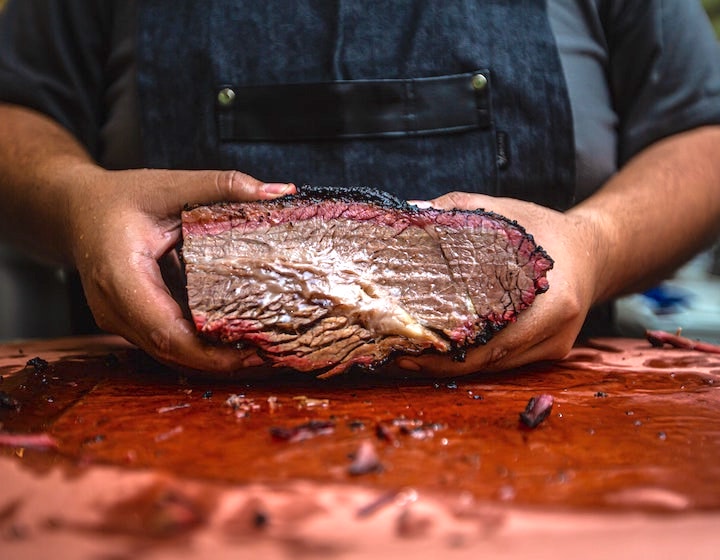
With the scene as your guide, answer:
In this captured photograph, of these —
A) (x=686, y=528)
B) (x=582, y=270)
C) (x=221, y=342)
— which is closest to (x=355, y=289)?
(x=221, y=342)

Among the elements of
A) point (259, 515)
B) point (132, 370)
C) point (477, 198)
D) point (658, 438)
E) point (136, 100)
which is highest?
point (136, 100)

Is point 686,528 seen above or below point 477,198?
below

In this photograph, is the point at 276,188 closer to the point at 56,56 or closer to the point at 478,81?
the point at 478,81

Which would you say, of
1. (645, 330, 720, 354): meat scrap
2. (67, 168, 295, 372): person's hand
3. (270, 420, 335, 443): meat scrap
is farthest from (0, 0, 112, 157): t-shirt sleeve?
(645, 330, 720, 354): meat scrap

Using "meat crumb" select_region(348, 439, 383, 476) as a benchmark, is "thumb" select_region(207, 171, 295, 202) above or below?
above

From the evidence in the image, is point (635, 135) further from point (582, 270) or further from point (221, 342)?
point (221, 342)

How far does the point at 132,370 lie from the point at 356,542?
1032mm

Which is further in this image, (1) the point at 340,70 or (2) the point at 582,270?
(1) the point at 340,70

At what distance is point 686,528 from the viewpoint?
0.81 m

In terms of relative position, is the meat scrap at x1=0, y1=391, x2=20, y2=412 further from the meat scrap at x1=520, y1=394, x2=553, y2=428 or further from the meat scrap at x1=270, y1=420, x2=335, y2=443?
the meat scrap at x1=520, y1=394, x2=553, y2=428

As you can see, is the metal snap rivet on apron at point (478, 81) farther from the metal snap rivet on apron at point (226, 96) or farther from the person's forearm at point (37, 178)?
the person's forearm at point (37, 178)

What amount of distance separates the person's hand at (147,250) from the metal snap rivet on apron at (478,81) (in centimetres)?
73

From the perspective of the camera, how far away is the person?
77.7 inches

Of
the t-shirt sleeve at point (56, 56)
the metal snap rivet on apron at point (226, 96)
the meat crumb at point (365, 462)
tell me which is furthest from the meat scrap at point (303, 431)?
the t-shirt sleeve at point (56, 56)
